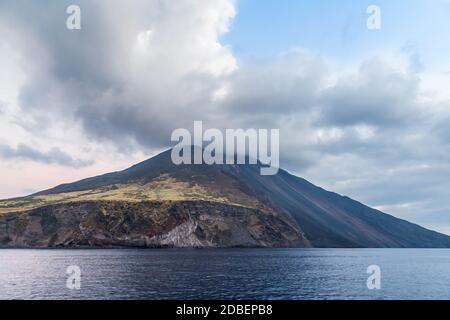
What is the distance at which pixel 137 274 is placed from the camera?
371 feet

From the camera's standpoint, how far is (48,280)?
100 m
